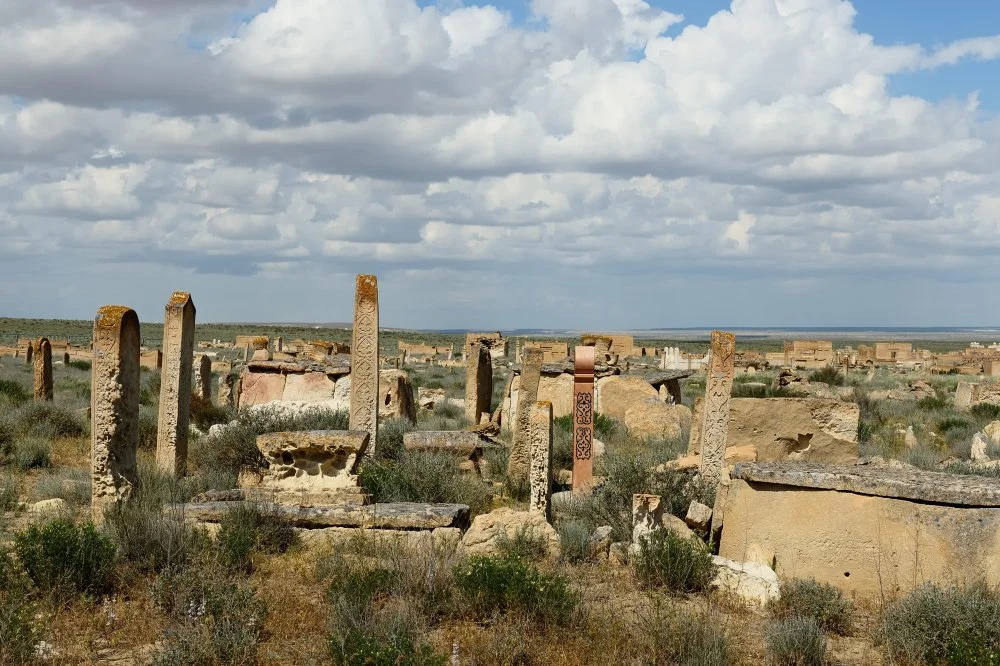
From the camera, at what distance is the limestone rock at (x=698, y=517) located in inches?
352

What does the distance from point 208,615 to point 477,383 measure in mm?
14137

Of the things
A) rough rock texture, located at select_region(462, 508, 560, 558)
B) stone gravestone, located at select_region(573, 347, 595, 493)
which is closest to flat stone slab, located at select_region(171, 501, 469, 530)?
rough rock texture, located at select_region(462, 508, 560, 558)

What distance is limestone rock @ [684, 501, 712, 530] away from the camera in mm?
8930

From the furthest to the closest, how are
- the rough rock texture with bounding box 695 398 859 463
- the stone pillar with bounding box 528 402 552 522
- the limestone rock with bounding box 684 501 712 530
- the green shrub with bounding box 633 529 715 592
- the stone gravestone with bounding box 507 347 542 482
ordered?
the rough rock texture with bounding box 695 398 859 463 → the stone gravestone with bounding box 507 347 542 482 → the stone pillar with bounding box 528 402 552 522 → the limestone rock with bounding box 684 501 712 530 → the green shrub with bounding box 633 529 715 592

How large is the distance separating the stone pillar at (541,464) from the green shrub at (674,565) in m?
2.44

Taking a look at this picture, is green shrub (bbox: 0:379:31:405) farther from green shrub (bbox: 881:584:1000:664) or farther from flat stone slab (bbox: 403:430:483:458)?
green shrub (bbox: 881:584:1000:664)

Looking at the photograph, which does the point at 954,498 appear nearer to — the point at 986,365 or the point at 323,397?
the point at 323,397

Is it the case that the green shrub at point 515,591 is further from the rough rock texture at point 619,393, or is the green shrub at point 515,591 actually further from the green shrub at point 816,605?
the rough rock texture at point 619,393

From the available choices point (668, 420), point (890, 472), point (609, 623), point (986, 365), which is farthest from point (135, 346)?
point (986, 365)

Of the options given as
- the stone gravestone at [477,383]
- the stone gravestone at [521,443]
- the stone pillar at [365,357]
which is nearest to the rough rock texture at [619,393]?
the stone gravestone at [477,383]

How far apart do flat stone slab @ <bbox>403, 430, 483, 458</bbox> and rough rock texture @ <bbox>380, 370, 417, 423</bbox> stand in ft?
13.8

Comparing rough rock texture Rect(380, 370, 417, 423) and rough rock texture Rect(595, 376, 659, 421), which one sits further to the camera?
rough rock texture Rect(595, 376, 659, 421)

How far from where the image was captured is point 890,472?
27.2 feet

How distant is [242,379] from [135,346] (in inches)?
429
